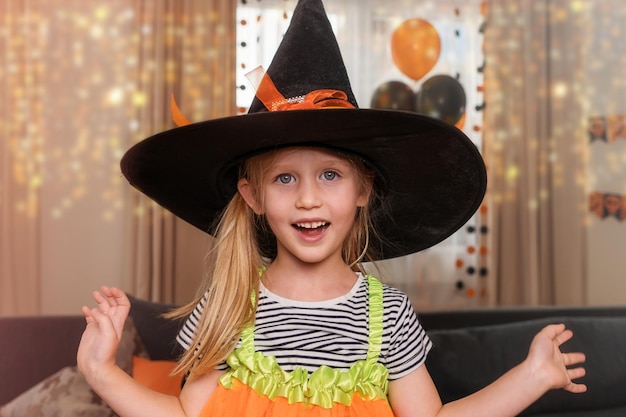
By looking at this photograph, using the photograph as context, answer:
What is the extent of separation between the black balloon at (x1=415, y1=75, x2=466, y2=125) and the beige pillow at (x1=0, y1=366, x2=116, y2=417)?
8.63 ft

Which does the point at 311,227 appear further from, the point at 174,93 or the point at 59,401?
the point at 174,93

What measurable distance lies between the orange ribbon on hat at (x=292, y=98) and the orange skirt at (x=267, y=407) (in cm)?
48

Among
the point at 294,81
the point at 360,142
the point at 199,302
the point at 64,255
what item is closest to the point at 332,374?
the point at 199,302

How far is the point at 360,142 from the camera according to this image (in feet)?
4.32

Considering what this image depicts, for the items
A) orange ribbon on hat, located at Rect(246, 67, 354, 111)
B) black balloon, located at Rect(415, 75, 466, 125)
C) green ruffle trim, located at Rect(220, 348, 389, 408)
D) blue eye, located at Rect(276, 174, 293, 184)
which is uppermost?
black balloon, located at Rect(415, 75, 466, 125)

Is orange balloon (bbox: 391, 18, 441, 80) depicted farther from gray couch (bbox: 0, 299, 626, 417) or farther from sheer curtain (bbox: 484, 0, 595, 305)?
gray couch (bbox: 0, 299, 626, 417)

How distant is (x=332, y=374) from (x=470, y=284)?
11.3ft

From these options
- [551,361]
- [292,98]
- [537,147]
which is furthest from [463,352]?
[537,147]

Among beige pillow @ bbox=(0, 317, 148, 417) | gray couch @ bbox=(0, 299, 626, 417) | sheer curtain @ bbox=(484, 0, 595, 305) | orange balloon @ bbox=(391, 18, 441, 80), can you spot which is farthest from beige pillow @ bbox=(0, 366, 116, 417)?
sheer curtain @ bbox=(484, 0, 595, 305)

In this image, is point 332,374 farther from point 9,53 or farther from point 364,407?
point 9,53

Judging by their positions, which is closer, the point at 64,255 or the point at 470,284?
the point at 64,255

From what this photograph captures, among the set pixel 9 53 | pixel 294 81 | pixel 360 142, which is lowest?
pixel 360 142

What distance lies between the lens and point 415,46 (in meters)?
4.04

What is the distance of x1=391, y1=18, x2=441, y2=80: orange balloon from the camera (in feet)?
13.3
